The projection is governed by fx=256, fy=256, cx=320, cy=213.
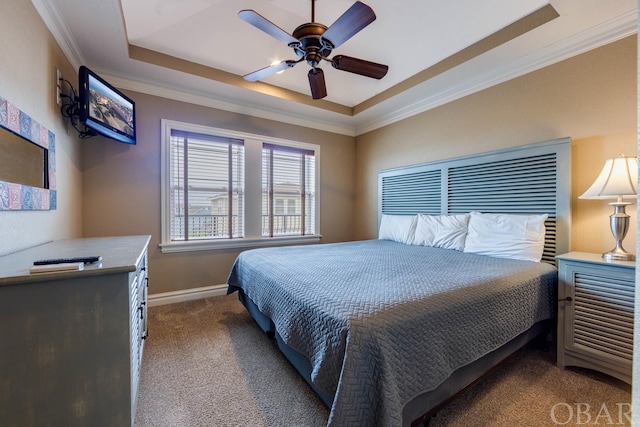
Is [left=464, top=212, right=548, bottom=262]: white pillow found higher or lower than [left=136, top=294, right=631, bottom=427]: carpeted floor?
higher

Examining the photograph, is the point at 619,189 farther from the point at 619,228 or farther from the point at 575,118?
the point at 575,118

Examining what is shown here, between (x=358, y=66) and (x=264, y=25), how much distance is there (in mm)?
824

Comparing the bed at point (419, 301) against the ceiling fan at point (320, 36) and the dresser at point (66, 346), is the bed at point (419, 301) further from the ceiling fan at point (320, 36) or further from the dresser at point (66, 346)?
the ceiling fan at point (320, 36)

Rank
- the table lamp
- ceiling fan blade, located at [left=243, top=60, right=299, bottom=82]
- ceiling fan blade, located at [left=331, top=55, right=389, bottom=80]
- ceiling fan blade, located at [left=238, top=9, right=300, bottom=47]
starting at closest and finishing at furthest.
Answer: ceiling fan blade, located at [left=238, top=9, right=300, bottom=47] → the table lamp → ceiling fan blade, located at [left=331, top=55, right=389, bottom=80] → ceiling fan blade, located at [left=243, top=60, right=299, bottom=82]

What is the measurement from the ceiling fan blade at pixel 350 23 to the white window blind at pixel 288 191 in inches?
87.2

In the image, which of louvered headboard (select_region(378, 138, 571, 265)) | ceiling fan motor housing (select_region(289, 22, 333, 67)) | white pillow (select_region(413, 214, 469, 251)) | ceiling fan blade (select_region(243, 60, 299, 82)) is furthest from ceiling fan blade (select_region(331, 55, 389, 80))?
white pillow (select_region(413, 214, 469, 251))

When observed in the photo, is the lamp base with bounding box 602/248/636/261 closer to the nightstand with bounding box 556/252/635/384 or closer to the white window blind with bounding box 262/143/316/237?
the nightstand with bounding box 556/252/635/384

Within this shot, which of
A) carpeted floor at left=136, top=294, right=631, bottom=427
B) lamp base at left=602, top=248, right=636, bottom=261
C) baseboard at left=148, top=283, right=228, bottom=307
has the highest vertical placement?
lamp base at left=602, top=248, right=636, bottom=261

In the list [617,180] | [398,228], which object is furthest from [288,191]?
[617,180]

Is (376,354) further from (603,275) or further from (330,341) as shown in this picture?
(603,275)

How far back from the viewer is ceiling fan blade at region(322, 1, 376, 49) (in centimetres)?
154

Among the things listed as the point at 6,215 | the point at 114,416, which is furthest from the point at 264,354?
the point at 6,215

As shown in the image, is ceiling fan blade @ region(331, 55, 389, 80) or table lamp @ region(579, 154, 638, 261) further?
ceiling fan blade @ region(331, 55, 389, 80)

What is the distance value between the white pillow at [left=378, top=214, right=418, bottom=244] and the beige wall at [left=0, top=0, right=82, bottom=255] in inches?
135
